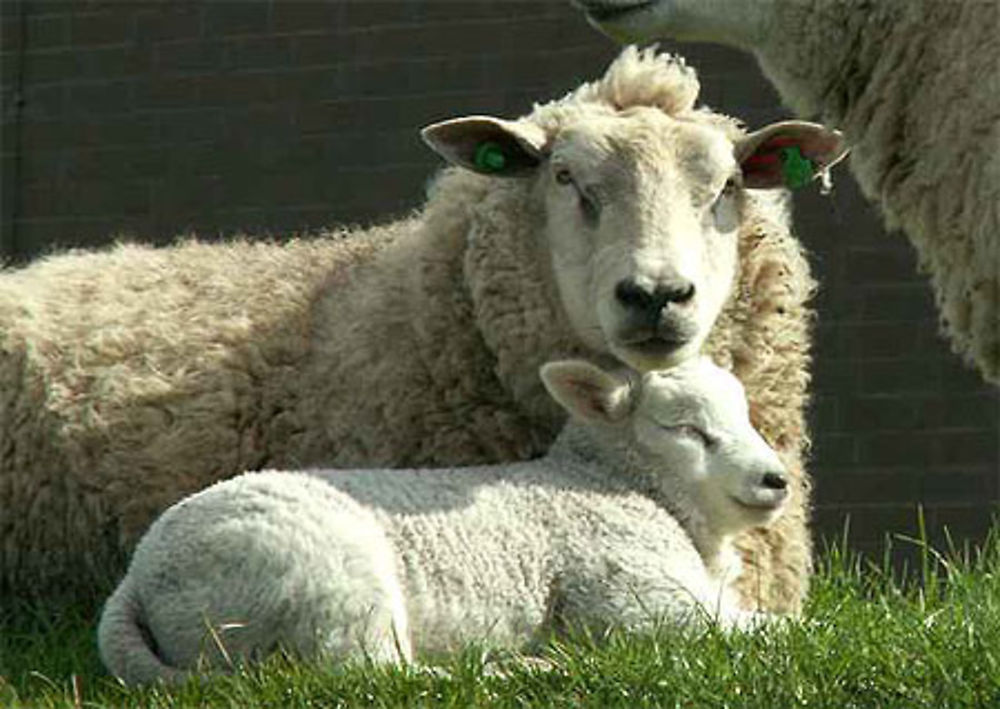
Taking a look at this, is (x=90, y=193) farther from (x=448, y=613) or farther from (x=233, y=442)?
(x=448, y=613)

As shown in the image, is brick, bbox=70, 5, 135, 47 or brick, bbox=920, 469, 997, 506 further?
brick, bbox=70, 5, 135, 47

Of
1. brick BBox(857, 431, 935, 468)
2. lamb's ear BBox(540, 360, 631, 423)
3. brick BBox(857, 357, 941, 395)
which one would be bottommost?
brick BBox(857, 431, 935, 468)

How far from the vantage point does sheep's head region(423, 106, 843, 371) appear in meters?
6.87

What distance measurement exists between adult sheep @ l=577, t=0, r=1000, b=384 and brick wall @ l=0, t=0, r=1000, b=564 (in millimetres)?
5044

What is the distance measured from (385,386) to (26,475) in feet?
3.98

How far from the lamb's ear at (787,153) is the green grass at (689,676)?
1590 mm

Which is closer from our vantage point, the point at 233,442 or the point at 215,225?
the point at 233,442

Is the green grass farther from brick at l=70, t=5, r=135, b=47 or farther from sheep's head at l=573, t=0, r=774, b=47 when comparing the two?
brick at l=70, t=5, r=135, b=47

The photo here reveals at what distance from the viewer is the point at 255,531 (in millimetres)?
6211

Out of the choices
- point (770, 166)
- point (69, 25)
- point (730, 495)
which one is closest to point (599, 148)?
point (770, 166)

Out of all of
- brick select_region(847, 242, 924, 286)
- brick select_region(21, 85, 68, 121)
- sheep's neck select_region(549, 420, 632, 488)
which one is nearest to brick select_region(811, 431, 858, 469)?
Result: brick select_region(847, 242, 924, 286)

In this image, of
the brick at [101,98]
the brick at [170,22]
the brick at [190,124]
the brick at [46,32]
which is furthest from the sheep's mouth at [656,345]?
the brick at [46,32]

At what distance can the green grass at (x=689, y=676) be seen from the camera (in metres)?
5.58

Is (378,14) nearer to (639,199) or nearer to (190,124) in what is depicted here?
(190,124)
